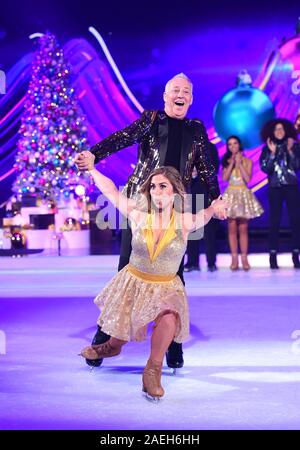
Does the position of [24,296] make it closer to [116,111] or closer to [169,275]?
[169,275]

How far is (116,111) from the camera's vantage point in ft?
41.9

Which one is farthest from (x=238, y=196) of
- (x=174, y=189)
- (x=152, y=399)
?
(x=152, y=399)

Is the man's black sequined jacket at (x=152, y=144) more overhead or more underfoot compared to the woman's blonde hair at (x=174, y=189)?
more overhead

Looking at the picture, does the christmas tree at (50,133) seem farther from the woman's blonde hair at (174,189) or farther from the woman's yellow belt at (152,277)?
the woman's yellow belt at (152,277)

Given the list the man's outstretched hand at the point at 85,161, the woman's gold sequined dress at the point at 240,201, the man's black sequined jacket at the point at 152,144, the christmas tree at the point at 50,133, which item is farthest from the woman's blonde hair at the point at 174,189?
the christmas tree at the point at 50,133

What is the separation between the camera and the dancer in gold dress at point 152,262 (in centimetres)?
346

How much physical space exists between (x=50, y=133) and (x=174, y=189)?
8.50 meters

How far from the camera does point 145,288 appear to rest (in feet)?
11.4

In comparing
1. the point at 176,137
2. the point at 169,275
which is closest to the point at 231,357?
the point at 169,275

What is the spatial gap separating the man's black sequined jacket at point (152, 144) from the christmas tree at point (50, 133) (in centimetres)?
804
